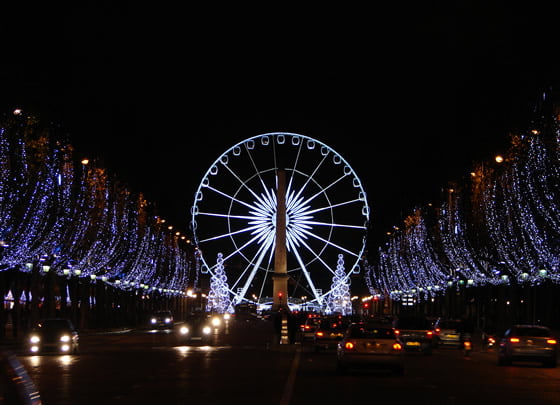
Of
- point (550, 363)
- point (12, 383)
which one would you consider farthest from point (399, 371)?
point (12, 383)

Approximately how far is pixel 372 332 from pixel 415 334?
1977 centimetres

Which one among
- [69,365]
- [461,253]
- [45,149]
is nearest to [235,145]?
[461,253]

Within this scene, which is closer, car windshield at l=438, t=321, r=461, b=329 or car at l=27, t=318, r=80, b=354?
car at l=27, t=318, r=80, b=354

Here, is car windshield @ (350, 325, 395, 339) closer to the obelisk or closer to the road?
the road

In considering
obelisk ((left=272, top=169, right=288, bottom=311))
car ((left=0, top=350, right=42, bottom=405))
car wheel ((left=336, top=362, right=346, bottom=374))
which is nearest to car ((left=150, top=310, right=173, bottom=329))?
obelisk ((left=272, top=169, right=288, bottom=311))

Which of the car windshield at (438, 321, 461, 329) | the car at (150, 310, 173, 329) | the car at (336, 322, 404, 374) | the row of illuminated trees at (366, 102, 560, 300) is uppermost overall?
the row of illuminated trees at (366, 102, 560, 300)

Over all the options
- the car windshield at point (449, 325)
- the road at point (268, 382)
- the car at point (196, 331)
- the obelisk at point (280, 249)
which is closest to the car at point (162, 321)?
the obelisk at point (280, 249)

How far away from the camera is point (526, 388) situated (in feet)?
92.4

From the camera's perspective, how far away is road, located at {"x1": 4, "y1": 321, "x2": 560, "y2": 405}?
23375 mm

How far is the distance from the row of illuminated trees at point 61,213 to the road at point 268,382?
1543cm

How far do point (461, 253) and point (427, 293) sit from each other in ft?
123

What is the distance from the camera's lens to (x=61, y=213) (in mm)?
66500

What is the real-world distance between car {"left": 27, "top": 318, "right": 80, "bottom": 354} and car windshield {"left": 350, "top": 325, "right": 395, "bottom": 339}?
1729 cm

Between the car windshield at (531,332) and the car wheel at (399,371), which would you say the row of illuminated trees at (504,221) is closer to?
the car windshield at (531,332)
